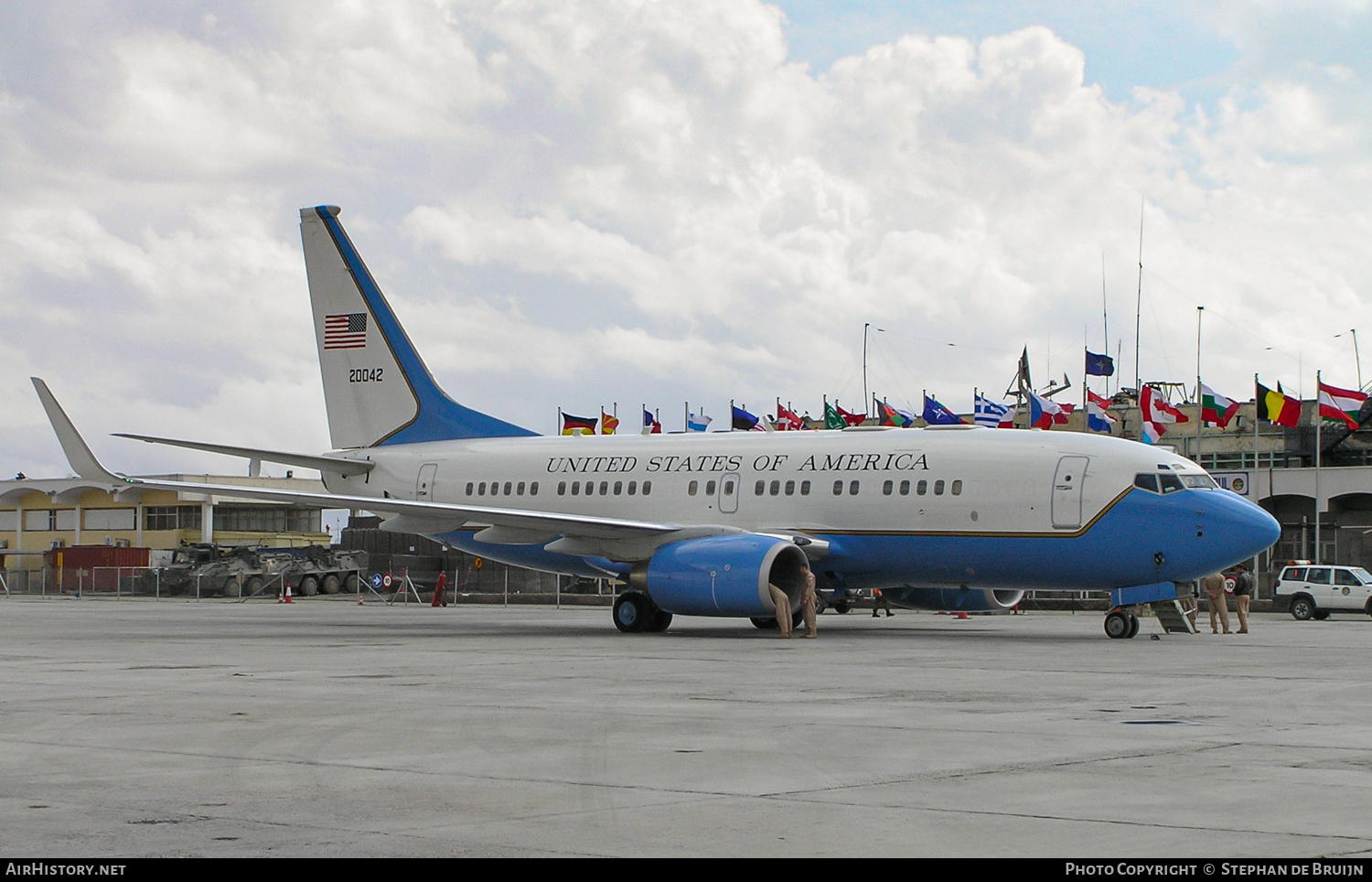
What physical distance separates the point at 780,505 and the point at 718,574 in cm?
280

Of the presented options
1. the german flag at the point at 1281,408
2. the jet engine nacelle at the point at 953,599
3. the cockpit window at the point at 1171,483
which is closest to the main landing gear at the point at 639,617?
the jet engine nacelle at the point at 953,599

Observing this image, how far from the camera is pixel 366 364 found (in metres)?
33.0

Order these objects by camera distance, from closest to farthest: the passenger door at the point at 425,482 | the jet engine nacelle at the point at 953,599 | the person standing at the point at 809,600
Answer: the person standing at the point at 809,600, the jet engine nacelle at the point at 953,599, the passenger door at the point at 425,482

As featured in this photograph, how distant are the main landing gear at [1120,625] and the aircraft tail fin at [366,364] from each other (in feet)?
44.7

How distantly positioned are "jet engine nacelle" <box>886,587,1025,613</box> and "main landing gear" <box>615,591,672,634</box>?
4.66 meters

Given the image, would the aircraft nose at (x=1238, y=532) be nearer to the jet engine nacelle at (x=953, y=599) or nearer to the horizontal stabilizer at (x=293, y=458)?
the jet engine nacelle at (x=953, y=599)

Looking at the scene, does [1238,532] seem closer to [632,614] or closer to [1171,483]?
[1171,483]

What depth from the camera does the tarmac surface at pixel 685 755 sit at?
6672mm

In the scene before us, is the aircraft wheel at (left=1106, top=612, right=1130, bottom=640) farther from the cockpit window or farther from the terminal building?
the terminal building

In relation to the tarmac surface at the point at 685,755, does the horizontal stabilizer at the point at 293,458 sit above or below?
above

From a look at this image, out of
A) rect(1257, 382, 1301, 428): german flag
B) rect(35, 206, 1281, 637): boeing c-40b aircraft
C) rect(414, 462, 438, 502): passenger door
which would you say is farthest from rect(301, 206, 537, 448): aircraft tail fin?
rect(1257, 382, 1301, 428): german flag
